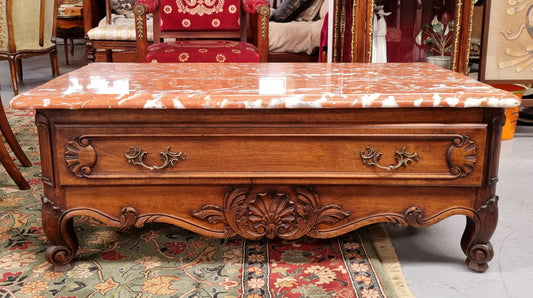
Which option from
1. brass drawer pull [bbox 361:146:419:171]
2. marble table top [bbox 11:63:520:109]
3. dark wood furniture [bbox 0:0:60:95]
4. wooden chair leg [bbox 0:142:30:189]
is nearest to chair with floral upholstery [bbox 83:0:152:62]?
dark wood furniture [bbox 0:0:60:95]

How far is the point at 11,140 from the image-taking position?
2.38 metres

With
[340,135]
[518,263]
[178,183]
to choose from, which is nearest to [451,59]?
[518,263]

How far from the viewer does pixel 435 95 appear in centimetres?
139

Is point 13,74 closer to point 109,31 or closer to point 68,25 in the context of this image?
point 109,31

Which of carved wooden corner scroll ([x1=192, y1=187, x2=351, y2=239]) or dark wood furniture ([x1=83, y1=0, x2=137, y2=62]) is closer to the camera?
carved wooden corner scroll ([x1=192, y1=187, x2=351, y2=239])

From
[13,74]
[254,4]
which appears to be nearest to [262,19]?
[254,4]

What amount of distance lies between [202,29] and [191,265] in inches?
90.9

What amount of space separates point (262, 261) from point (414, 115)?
2.05 ft

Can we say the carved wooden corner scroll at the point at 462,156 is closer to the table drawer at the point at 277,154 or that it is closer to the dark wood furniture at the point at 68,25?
the table drawer at the point at 277,154

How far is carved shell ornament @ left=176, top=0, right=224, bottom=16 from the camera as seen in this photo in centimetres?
354

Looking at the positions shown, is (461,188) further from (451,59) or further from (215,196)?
(451,59)

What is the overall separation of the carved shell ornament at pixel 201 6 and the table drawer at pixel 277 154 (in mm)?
2281

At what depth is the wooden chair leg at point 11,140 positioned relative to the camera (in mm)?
2311

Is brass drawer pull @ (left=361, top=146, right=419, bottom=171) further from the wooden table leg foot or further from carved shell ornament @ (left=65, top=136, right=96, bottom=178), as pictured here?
carved shell ornament @ (left=65, top=136, right=96, bottom=178)
